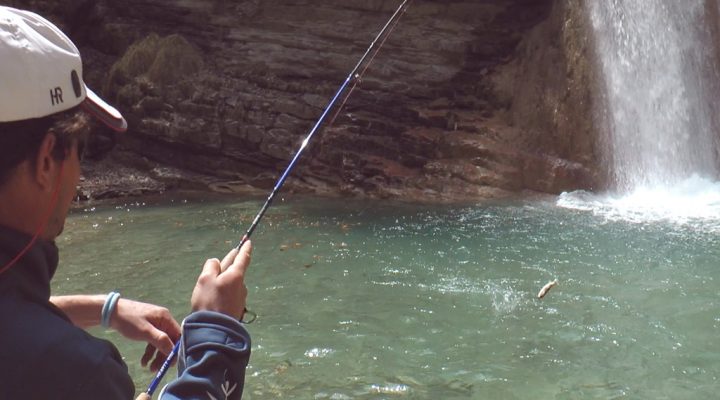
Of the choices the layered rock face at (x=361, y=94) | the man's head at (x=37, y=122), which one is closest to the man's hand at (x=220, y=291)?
the man's head at (x=37, y=122)

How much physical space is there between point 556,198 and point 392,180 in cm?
279

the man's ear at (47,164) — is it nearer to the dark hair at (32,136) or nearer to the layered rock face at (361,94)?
the dark hair at (32,136)

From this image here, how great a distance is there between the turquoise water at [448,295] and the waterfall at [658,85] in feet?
11.5

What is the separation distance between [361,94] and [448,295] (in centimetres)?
808

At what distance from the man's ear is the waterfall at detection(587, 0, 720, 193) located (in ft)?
39.0

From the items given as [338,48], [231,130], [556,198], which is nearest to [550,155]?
[556,198]

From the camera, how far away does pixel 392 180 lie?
12078 millimetres

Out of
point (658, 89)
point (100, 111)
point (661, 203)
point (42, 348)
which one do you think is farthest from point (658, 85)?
point (42, 348)

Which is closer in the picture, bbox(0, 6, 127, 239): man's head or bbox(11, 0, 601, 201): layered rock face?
bbox(0, 6, 127, 239): man's head

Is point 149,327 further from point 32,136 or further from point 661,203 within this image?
point 661,203

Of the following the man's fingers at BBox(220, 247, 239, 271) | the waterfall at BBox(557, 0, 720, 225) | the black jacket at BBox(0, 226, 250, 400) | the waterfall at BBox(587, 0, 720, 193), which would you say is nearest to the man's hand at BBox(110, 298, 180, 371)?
the man's fingers at BBox(220, 247, 239, 271)

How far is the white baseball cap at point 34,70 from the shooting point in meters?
1.15

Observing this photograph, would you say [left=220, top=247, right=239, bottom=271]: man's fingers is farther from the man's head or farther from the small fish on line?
the small fish on line

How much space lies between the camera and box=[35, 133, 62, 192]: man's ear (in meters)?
1.23
